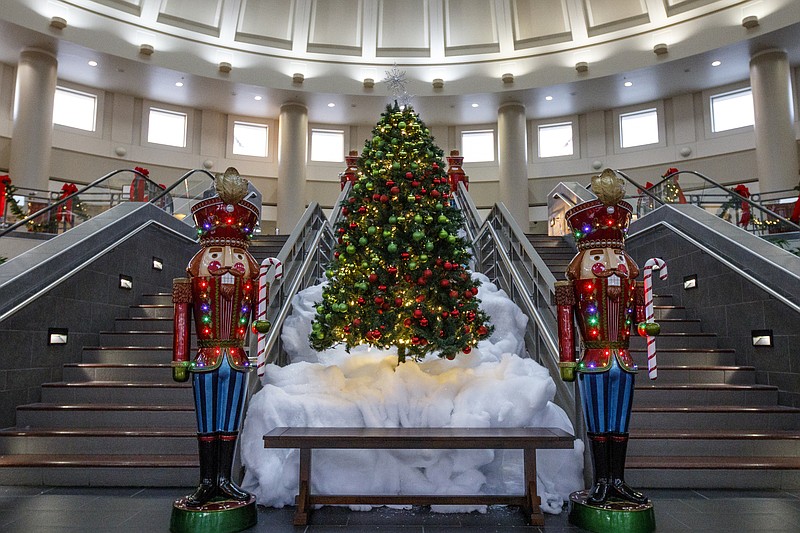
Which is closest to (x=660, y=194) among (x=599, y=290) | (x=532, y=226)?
(x=599, y=290)

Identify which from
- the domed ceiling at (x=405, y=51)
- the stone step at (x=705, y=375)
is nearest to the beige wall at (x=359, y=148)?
the domed ceiling at (x=405, y=51)

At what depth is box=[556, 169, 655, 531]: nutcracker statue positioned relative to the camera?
3.61 m

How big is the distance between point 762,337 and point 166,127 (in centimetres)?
1927

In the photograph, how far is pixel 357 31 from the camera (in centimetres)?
1922

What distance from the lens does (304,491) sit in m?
3.73

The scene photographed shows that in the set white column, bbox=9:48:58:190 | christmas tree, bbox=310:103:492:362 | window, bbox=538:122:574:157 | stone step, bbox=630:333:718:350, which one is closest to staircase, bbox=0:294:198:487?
christmas tree, bbox=310:103:492:362

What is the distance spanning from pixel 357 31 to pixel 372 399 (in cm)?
1712

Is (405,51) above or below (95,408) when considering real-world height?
above

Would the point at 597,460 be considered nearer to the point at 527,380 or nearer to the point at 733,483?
the point at 527,380

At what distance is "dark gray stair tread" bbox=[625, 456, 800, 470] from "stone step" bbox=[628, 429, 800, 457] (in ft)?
0.24

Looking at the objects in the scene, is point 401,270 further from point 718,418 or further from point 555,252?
point 555,252

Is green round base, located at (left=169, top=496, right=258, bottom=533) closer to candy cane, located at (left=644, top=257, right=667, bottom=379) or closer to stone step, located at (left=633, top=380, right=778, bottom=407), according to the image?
candy cane, located at (left=644, top=257, right=667, bottom=379)

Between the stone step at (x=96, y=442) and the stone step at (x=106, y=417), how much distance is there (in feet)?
0.82

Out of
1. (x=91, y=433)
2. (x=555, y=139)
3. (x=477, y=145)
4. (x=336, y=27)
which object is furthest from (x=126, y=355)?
(x=555, y=139)
